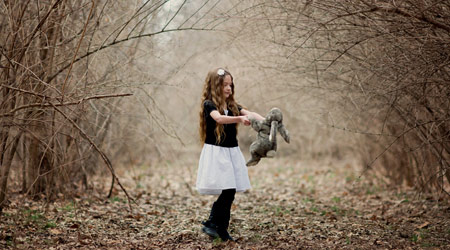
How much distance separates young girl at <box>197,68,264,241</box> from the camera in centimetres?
435

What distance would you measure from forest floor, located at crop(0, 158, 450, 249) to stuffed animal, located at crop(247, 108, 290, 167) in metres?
0.95

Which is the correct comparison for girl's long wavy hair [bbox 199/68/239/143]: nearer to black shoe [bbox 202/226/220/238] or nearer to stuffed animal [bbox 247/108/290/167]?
stuffed animal [bbox 247/108/290/167]

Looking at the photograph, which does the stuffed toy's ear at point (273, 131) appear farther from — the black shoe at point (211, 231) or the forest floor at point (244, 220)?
the black shoe at point (211, 231)

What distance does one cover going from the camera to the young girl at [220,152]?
14.3 ft

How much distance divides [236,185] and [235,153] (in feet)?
1.04

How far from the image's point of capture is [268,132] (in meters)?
4.20

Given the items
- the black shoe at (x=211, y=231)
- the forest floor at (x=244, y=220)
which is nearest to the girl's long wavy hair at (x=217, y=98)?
the black shoe at (x=211, y=231)

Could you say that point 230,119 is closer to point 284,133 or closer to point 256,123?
point 256,123

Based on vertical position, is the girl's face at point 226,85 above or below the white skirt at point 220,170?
above

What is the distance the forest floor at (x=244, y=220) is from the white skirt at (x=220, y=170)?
0.59m

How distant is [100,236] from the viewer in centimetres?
466

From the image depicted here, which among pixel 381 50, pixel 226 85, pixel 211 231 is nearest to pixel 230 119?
pixel 226 85

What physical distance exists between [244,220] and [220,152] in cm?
165

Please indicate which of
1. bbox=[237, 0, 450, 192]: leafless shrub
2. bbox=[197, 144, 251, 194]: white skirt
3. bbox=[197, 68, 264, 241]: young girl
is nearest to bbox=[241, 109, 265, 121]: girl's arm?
bbox=[197, 68, 264, 241]: young girl
